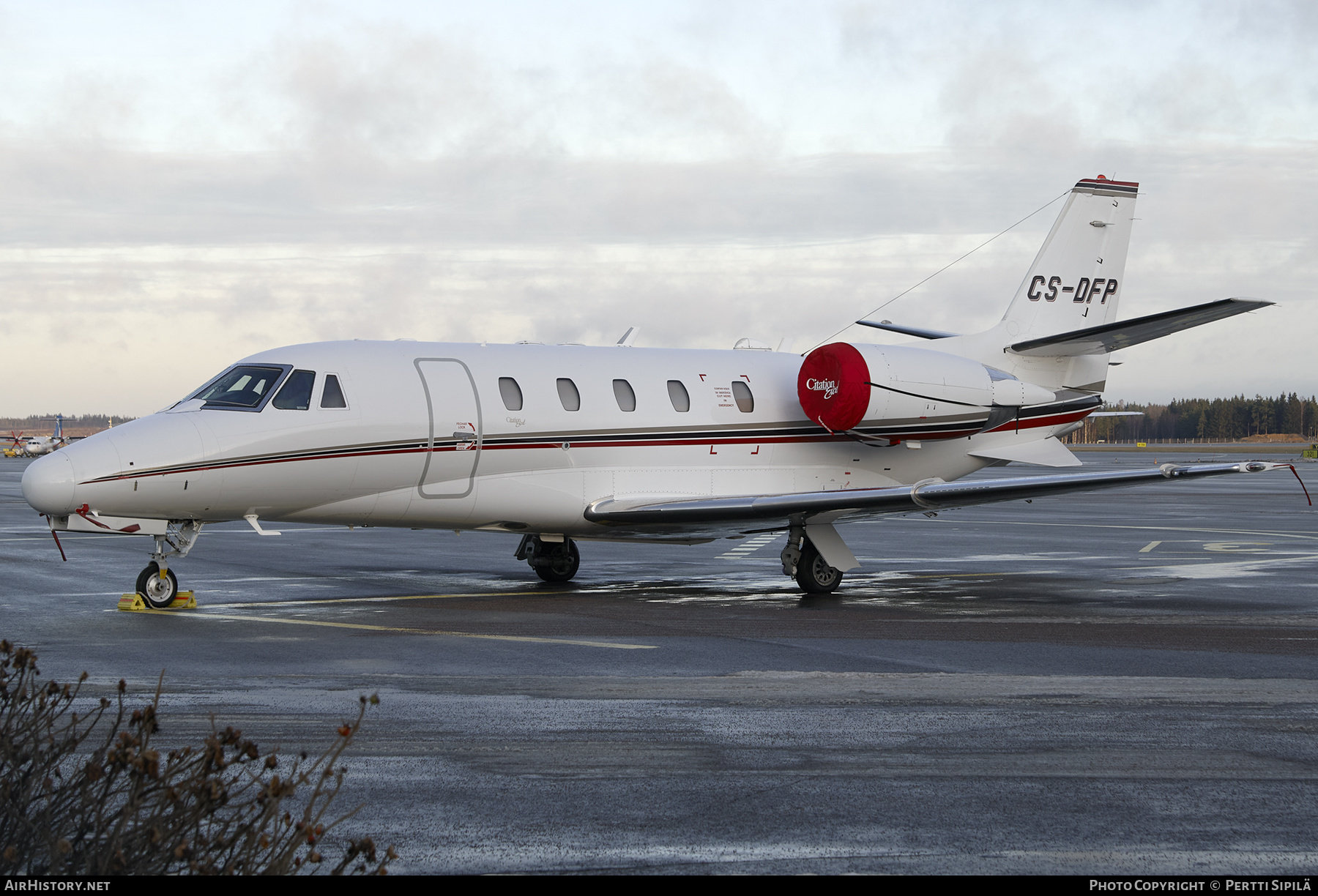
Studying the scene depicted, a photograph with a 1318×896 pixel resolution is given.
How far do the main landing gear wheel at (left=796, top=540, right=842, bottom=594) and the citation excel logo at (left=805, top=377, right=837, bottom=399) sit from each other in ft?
6.77

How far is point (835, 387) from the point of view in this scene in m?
16.0

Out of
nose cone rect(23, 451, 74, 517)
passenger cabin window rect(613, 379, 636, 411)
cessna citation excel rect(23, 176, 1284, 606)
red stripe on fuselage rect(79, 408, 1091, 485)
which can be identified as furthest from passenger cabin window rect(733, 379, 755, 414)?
nose cone rect(23, 451, 74, 517)

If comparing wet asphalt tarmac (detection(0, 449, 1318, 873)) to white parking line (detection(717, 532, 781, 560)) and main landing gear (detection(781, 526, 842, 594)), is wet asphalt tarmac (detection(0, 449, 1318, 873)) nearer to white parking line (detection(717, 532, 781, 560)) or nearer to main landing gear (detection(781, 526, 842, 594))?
main landing gear (detection(781, 526, 842, 594))

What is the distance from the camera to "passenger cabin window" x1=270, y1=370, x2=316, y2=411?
1330 cm

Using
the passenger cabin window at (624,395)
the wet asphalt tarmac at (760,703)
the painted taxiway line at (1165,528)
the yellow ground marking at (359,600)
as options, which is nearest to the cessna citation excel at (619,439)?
the passenger cabin window at (624,395)

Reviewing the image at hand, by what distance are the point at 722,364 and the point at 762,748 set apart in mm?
10187

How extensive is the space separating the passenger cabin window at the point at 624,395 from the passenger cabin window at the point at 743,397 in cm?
158

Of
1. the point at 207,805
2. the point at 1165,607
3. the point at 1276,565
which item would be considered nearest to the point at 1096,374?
the point at 1276,565

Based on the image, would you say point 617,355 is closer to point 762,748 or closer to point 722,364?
point 722,364

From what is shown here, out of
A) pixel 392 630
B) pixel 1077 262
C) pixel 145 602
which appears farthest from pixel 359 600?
pixel 1077 262

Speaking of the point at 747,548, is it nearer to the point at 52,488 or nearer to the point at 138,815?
the point at 52,488

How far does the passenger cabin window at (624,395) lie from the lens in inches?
607

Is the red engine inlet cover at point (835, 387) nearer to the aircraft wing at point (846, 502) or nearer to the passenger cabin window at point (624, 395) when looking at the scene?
the aircraft wing at point (846, 502)

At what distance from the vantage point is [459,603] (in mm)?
13945
